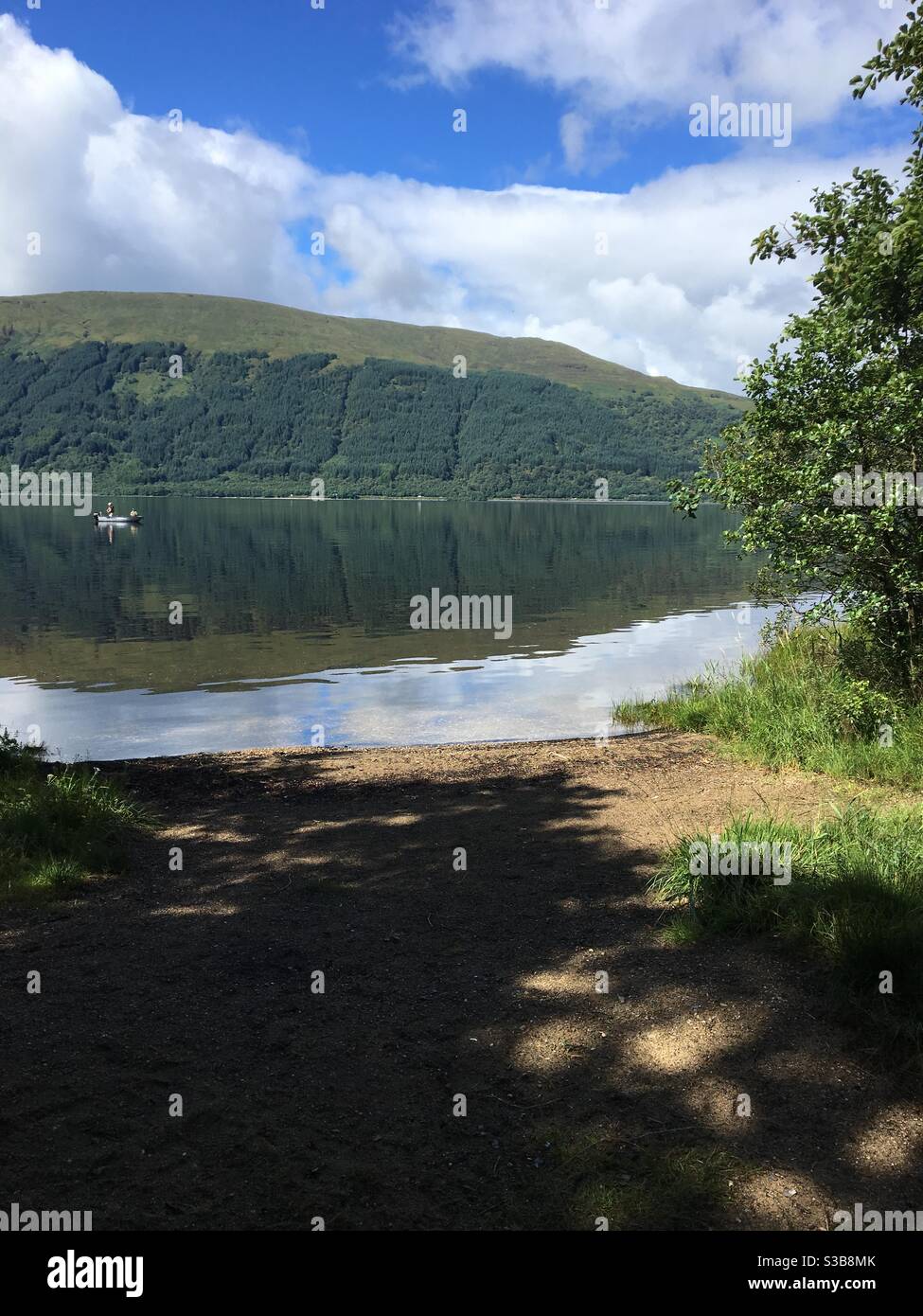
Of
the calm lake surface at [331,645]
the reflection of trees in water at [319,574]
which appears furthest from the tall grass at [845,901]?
the reflection of trees in water at [319,574]

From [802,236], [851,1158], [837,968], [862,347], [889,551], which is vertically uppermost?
[802,236]

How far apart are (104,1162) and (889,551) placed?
1071 centimetres

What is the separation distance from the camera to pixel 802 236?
13.0 meters

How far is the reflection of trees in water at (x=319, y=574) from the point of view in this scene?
125ft

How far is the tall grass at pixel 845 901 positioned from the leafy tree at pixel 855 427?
14.4 feet

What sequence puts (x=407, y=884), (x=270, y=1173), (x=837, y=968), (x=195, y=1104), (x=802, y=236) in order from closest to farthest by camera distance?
1. (x=270, y=1173)
2. (x=195, y=1104)
3. (x=837, y=968)
4. (x=407, y=884)
5. (x=802, y=236)

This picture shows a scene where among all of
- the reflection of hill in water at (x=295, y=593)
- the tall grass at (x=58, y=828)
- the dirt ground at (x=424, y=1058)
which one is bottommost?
the dirt ground at (x=424, y=1058)

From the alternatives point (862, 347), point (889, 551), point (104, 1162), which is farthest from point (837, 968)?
point (862, 347)

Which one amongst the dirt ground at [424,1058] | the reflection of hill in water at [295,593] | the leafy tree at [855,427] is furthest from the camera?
the reflection of hill in water at [295,593]

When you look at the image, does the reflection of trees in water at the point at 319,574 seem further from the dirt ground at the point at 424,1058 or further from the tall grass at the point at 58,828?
the dirt ground at the point at 424,1058

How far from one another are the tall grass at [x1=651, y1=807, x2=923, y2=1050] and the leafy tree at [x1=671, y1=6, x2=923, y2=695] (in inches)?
173

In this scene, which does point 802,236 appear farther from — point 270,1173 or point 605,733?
point 270,1173

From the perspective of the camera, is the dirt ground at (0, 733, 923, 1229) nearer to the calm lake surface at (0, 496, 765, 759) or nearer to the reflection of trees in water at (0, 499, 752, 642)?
the calm lake surface at (0, 496, 765, 759)

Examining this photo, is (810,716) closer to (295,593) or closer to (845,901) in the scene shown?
(845,901)
